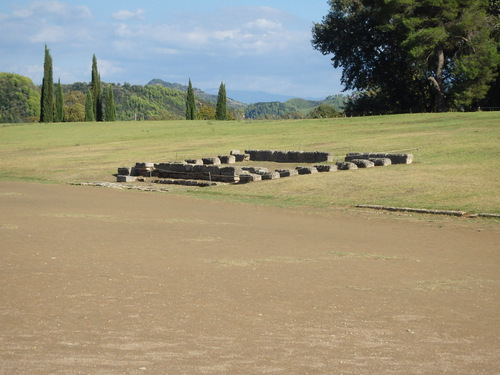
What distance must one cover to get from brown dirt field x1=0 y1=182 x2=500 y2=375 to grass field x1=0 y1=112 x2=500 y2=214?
15.0ft

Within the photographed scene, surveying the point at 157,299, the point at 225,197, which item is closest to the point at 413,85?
the point at 225,197

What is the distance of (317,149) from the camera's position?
3058cm

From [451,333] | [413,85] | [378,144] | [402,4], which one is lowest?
[451,333]

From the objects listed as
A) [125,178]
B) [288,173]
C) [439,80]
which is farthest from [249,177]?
[439,80]

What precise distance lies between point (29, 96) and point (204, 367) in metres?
154

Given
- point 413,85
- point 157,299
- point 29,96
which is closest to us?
point 157,299

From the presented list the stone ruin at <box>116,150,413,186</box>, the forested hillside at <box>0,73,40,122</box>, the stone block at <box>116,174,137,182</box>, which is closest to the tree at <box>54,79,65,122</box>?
the stone ruin at <box>116,150,413,186</box>

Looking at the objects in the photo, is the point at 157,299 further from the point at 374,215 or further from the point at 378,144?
the point at 378,144

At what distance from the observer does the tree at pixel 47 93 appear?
70.6m

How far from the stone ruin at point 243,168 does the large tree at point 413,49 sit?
22.2 meters

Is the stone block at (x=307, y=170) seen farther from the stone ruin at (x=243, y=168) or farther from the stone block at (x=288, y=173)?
the stone block at (x=288, y=173)

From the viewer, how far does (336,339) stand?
19.5ft

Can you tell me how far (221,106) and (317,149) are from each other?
42.2 m

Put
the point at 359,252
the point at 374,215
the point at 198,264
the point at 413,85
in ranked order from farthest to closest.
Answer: the point at 413,85, the point at 374,215, the point at 359,252, the point at 198,264
